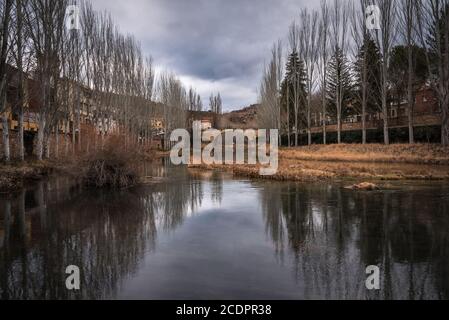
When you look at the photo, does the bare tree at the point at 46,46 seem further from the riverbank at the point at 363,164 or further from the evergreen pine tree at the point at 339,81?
the evergreen pine tree at the point at 339,81

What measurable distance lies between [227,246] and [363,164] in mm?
21281

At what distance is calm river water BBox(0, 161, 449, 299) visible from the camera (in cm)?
485

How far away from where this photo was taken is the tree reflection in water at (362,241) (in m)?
4.85

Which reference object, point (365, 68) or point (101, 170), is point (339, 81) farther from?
point (101, 170)

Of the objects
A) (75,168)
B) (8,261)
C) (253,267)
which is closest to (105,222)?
(8,261)

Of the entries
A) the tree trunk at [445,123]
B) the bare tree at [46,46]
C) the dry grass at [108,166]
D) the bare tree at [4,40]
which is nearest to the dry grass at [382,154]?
the tree trunk at [445,123]

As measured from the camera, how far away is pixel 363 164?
85.2 ft

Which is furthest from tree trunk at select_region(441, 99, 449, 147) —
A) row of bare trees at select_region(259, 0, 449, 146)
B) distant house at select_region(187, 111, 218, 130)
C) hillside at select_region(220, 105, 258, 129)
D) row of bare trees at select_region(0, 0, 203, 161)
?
distant house at select_region(187, 111, 218, 130)

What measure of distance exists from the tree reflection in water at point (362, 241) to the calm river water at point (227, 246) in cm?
2

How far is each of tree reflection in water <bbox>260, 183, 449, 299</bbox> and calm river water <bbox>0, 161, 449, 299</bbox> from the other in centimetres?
2

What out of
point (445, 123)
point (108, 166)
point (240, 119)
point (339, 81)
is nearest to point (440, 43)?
point (445, 123)

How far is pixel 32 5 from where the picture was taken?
21.9 metres

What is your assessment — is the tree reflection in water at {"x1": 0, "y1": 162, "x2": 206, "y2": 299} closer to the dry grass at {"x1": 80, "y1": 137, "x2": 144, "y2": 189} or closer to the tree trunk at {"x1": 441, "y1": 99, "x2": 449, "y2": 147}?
the dry grass at {"x1": 80, "y1": 137, "x2": 144, "y2": 189}
